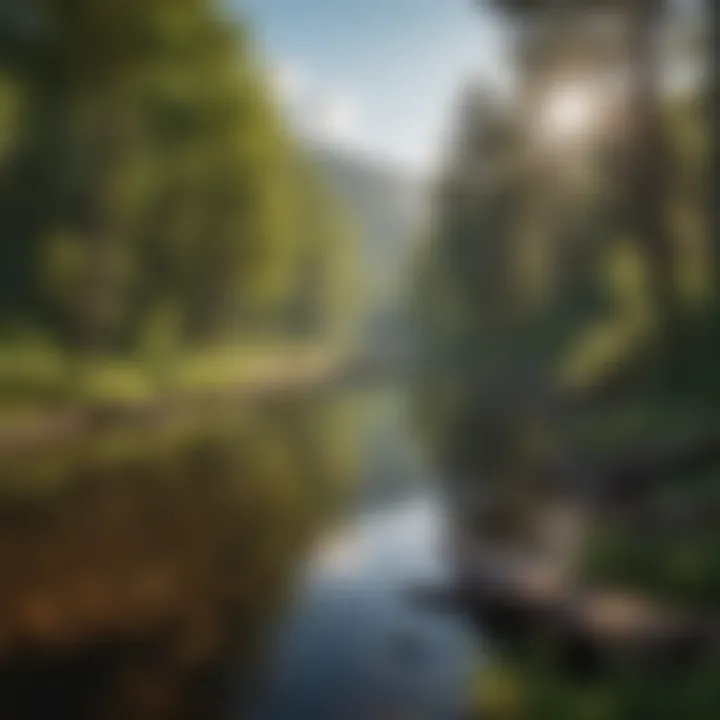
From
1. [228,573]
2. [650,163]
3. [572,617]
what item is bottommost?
[572,617]

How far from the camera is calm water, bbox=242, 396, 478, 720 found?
137 cm

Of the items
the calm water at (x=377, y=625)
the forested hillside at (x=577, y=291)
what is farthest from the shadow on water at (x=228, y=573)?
the forested hillside at (x=577, y=291)

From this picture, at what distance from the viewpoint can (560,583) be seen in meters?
1.45

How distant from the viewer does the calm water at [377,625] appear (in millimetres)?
1371

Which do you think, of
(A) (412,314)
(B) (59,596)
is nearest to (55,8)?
(A) (412,314)

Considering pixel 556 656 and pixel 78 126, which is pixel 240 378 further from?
pixel 556 656

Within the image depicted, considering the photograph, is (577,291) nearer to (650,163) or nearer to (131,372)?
(650,163)

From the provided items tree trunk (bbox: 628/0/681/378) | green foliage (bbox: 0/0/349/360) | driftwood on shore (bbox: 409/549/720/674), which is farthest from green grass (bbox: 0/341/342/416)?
tree trunk (bbox: 628/0/681/378)

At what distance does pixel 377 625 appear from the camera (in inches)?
55.5

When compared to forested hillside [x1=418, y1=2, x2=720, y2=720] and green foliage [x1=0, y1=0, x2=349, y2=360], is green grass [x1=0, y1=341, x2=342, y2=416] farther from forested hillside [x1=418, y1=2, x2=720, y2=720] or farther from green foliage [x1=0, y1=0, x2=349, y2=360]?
forested hillside [x1=418, y1=2, x2=720, y2=720]

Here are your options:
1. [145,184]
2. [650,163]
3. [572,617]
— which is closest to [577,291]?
[650,163]

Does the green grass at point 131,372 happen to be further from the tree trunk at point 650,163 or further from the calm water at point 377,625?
the tree trunk at point 650,163

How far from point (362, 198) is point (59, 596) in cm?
65

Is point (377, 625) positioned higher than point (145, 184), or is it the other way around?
point (145, 184)
